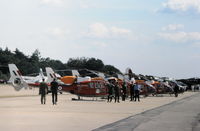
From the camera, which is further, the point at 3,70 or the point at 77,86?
the point at 3,70

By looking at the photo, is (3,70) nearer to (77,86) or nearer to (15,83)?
(15,83)

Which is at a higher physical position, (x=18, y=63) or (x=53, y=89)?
(x=18, y=63)

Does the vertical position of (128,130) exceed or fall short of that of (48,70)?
it falls short

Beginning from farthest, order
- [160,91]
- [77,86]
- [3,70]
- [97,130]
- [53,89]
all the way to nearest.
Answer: [3,70] → [160,91] → [77,86] → [53,89] → [97,130]

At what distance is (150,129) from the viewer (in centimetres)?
1341

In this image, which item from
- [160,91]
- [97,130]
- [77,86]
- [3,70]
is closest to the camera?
[97,130]

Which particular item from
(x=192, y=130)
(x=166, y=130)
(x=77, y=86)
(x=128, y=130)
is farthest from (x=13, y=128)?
(x=77, y=86)

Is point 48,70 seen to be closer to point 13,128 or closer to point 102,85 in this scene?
point 102,85

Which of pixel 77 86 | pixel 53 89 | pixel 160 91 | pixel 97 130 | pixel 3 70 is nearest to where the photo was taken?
pixel 97 130

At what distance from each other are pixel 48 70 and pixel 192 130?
43654mm

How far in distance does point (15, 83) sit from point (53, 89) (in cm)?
2839

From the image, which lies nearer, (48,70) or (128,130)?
(128,130)

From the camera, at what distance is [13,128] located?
13023mm

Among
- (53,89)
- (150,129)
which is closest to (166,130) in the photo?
(150,129)
